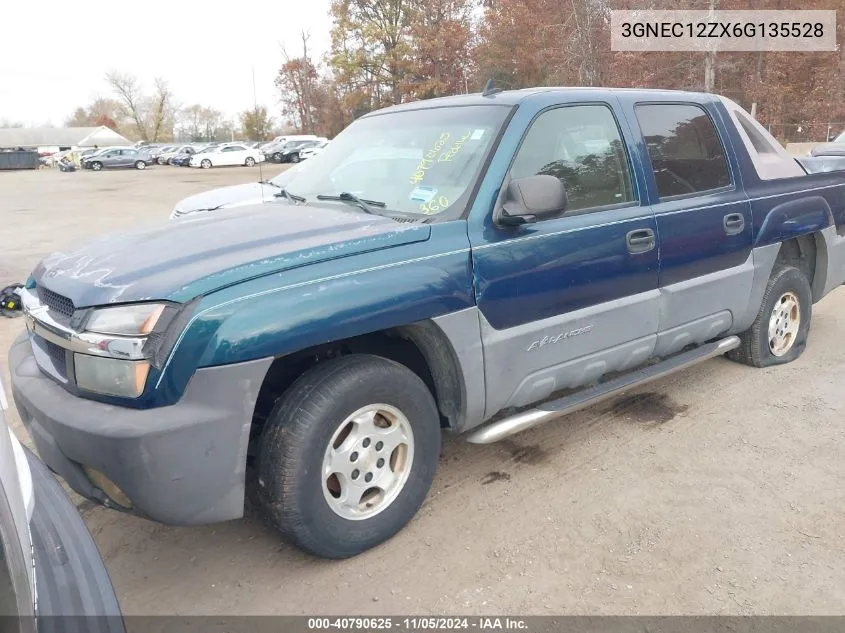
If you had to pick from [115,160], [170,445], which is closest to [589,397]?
[170,445]

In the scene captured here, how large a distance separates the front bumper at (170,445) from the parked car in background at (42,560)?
0.99ft

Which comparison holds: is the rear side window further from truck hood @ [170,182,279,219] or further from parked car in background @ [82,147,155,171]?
parked car in background @ [82,147,155,171]

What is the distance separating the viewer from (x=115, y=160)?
150 ft

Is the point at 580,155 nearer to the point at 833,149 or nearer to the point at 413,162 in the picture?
the point at 413,162

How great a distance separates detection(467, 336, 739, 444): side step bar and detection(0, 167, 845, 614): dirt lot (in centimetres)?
34

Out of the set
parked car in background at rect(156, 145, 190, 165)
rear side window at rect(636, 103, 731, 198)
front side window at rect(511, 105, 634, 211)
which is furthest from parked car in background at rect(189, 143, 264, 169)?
front side window at rect(511, 105, 634, 211)

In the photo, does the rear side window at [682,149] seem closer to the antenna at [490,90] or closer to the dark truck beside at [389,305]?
the dark truck beside at [389,305]

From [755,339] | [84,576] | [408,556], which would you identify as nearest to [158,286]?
[84,576]

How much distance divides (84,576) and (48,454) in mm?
1051

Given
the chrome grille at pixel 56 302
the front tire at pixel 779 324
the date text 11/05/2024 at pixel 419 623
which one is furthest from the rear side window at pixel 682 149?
the chrome grille at pixel 56 302

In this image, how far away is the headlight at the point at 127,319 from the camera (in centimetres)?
236

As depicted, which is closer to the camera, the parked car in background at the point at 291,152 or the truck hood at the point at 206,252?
the truck hood at the point at 206,252

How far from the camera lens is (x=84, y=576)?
172 centimetres

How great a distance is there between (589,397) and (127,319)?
7.45 ft
